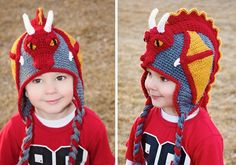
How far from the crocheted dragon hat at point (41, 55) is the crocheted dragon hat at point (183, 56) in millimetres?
284

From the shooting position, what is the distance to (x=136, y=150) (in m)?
1.86

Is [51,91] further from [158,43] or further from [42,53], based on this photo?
[158,43]

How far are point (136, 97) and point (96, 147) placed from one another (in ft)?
4.46

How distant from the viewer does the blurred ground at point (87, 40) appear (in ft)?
10.1

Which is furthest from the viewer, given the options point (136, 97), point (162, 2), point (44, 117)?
point (162, 2)

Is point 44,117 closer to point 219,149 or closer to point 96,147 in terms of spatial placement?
point 96,147

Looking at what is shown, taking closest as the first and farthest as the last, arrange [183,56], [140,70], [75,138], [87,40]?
[183,56] → [75,138] → [140,70] → [87,40]

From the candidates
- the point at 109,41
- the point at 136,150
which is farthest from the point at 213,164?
the point at 109,41

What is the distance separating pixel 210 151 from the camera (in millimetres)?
1650

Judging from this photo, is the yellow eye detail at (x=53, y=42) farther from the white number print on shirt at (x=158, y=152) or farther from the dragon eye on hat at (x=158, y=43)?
the white number print on shirt at (x=158, y=152)

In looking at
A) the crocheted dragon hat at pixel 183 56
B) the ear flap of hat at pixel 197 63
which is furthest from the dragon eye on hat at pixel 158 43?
the ear flap of hat at pixel 197 63

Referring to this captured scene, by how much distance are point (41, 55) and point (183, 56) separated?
20.3 inches

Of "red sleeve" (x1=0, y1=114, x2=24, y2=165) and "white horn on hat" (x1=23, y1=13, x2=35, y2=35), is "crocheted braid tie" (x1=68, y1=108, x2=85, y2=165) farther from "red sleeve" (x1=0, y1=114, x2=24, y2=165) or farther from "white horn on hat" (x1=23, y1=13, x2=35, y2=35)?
"white horn on hat" (x1=23, y1=13, x2=35, y2=35)

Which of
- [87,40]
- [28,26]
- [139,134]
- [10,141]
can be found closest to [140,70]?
[87,40]
